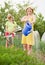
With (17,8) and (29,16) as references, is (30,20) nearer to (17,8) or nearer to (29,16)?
(29,16)

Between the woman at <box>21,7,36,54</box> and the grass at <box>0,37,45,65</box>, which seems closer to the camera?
the grass at <box>0,37,45,65</box>

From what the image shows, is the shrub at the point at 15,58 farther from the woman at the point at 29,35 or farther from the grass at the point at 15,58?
the woman at the point at 29,35

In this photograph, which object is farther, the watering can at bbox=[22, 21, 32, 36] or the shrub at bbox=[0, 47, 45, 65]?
the watering can at bbox=[22, 21, 32, 36]

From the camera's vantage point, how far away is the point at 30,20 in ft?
20.7

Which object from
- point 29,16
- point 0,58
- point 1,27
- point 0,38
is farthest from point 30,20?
point 1,27

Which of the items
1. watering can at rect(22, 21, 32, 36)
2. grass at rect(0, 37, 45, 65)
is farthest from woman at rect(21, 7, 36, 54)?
grass at rect(0, 37, 45, 65)

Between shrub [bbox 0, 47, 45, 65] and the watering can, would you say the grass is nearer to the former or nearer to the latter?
shrub [bbox 0, 47, 45, 65]

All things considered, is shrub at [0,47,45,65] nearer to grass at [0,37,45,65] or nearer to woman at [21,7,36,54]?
grass at [0,37,45,65]

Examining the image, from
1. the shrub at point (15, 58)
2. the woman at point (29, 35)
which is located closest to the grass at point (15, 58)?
the shrub at point (15, 58)

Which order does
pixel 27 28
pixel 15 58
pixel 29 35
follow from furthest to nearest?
pixel 29 35 < pixel 27 28 < pixel 15 58

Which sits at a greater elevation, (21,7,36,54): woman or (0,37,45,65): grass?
(21,7,36,54): woman

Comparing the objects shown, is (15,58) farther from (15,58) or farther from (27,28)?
(27,28)

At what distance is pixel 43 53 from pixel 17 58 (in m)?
4.41

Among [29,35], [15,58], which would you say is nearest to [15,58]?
[15,58]
